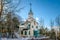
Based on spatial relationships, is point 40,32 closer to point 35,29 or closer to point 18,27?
point 35,29

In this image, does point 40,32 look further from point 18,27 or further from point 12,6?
point 12,6

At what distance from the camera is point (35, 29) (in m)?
2.54

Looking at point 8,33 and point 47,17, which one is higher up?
point 47,17

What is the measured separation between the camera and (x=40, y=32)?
2.56 meters

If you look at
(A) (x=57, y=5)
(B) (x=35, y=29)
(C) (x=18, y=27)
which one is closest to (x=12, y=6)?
(C) (x=18, y=27)

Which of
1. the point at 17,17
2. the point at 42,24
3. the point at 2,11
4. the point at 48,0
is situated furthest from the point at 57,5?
the point at 2,11

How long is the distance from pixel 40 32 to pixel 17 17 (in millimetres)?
431

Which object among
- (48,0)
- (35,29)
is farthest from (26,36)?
(48,0)

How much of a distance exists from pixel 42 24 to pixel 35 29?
0.49ft

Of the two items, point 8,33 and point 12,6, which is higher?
point 12,6

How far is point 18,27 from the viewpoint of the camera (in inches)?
98.8

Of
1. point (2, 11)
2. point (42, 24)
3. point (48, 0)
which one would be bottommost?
point (42, 24)

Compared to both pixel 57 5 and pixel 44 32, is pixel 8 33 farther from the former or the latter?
pixel 57 5

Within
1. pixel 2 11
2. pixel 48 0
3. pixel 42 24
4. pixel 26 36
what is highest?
pixel 48 0
